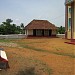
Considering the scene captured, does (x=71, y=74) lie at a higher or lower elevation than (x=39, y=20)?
lower

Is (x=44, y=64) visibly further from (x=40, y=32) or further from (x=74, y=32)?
(x=40, y=32)

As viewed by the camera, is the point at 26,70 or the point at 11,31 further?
the point at 11,31

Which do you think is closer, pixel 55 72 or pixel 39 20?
pixel 55 72

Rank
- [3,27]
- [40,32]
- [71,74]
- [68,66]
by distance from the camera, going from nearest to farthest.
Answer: [71,74]
[68,66]
[40,32]
[3,27]

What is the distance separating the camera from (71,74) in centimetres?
948

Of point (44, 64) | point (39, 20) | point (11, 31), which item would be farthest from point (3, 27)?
point (44, 64)

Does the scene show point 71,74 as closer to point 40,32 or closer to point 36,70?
point 36,70

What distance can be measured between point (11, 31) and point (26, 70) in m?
47.8

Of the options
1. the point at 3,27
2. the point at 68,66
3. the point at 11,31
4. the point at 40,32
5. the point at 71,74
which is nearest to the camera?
the point at 71,74

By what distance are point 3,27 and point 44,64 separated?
43467 millimetres

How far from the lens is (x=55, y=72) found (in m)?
9.69

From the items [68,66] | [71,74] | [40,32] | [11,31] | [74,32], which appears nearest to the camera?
[71,74]

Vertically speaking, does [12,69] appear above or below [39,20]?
below

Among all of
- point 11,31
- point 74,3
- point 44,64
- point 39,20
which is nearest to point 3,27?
point 11,31
